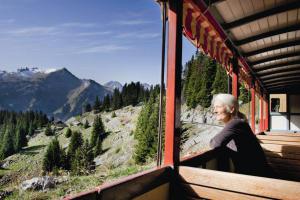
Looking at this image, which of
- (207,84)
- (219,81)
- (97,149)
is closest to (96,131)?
(97,149)

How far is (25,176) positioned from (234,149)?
9373mm

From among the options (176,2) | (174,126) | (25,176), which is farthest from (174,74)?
(25,176)

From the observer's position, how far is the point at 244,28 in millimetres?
4750

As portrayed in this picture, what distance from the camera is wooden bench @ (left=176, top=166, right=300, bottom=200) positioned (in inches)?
87.7

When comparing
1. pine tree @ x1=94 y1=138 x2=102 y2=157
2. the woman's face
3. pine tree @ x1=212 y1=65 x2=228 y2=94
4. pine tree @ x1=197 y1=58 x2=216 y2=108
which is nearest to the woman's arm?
the woman's face

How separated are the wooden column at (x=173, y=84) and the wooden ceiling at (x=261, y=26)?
732 millimetres

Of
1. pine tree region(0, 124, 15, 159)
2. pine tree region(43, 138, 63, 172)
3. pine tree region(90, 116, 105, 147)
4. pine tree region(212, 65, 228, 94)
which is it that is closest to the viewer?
pine tree region(43, 138, 63, 172)

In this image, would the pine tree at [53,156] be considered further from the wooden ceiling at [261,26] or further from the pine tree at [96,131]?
the wooden ceiling at [261,26]

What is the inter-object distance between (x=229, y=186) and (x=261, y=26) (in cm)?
319

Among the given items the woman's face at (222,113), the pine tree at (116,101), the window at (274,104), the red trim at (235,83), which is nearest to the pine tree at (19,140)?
the pine tree at (116,101)

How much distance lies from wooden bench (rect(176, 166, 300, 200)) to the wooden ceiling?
220 cm

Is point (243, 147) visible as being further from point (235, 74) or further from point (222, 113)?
point (235, 74)

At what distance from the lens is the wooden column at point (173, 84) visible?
117 inches

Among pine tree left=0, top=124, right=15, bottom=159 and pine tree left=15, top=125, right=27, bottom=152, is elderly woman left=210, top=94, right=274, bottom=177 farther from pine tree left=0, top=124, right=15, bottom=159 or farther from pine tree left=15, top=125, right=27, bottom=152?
pine tree left=15, top=125, right=27, bottom=152
